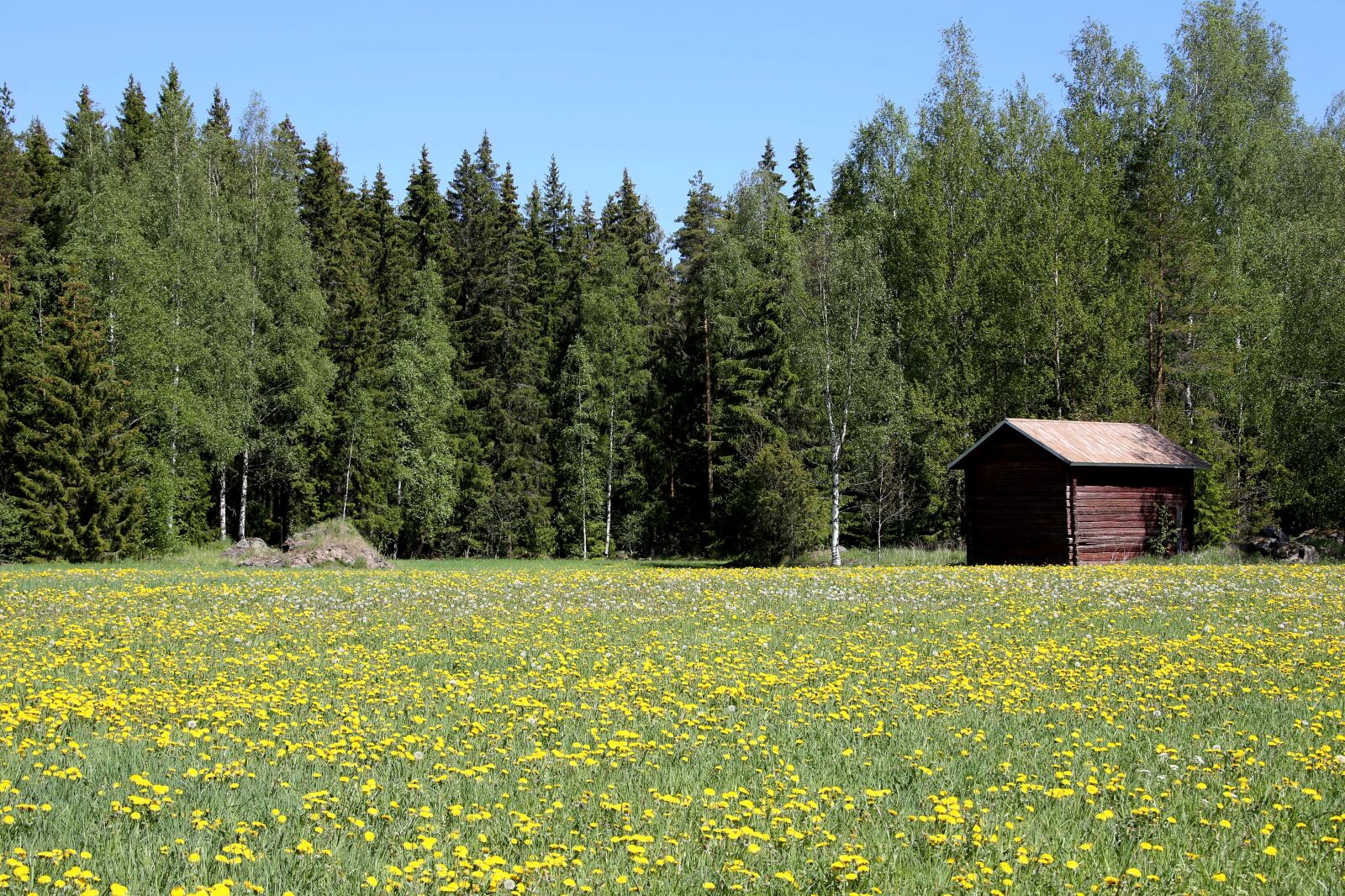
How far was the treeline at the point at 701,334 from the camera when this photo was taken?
39500mm

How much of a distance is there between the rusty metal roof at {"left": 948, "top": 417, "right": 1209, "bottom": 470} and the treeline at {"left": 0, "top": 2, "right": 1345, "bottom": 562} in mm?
3920

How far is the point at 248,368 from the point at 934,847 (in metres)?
44.5

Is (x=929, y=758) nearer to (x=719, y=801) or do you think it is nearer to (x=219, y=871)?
(x=719, y=801)

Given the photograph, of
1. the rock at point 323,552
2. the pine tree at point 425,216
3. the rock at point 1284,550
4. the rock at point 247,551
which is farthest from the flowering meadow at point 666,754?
the pine tree at point 425,216

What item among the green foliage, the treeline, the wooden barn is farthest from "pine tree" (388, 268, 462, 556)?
the wooden barn

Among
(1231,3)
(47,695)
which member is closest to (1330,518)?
(1231,3)

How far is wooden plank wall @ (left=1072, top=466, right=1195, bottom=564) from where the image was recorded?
36562 mm

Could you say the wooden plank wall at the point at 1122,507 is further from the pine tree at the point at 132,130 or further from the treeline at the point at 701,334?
the pine tree at the point at 132,130

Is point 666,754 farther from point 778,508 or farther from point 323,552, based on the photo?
point 778,508

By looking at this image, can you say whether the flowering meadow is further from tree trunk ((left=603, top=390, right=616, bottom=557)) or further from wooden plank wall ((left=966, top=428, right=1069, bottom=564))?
tree trunk ((left=603, top=390, right=616, bottom=557))

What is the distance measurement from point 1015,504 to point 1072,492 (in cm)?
233

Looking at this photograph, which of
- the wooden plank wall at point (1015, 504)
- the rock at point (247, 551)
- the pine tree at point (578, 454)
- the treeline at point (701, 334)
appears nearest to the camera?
the rock at point (247, 551)

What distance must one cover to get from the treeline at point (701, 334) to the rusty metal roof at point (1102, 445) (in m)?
3.92

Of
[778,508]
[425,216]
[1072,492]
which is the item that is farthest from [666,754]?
[425,216]
